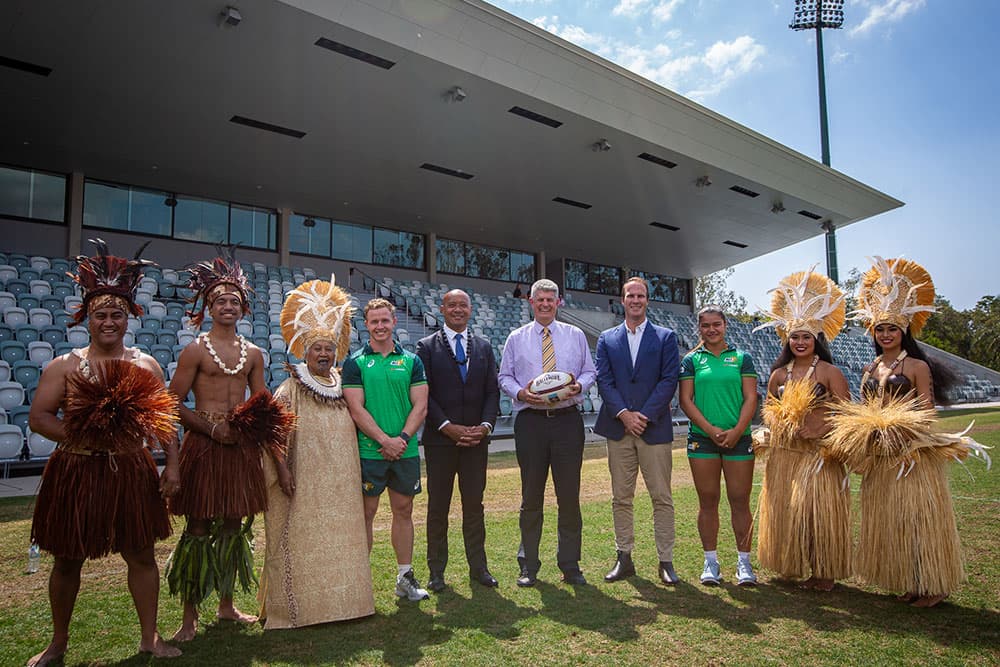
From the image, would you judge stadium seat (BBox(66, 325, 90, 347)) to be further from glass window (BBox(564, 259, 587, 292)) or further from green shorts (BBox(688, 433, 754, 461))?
glass window (BBox(564, 259, 587, 292))

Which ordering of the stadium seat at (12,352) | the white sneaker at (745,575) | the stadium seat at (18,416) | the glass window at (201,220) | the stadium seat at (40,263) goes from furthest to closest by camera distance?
1. the glass window at (201,220)
2. the stadium seat at (40,263)
3. the stadium seat at (12,352)
4. the stadium seat at (18,416)
5. the white sneaker at (745,575)

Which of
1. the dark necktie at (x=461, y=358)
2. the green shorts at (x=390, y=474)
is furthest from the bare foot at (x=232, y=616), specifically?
the dark necktie at (x=461, y=358)

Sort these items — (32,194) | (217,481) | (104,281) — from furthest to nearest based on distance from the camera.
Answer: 1. (32,194)
2. (217,481)
3. (104,281)

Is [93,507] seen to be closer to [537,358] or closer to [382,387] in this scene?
[382,387]

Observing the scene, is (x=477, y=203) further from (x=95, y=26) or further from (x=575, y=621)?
(x=575, y=621)

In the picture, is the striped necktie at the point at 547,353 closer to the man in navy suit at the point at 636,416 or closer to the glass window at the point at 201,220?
the man in navy suit at the point at 636,416

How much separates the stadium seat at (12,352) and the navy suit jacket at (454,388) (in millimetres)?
8510

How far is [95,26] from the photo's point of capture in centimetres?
1041

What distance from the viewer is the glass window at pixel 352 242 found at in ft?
67.8

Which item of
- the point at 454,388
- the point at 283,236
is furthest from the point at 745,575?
the point at 283,236

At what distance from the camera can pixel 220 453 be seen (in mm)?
3377

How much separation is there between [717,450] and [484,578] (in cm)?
182

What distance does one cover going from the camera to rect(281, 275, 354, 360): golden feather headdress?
3.83m

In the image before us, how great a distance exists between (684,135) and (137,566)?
1701 centimetres
